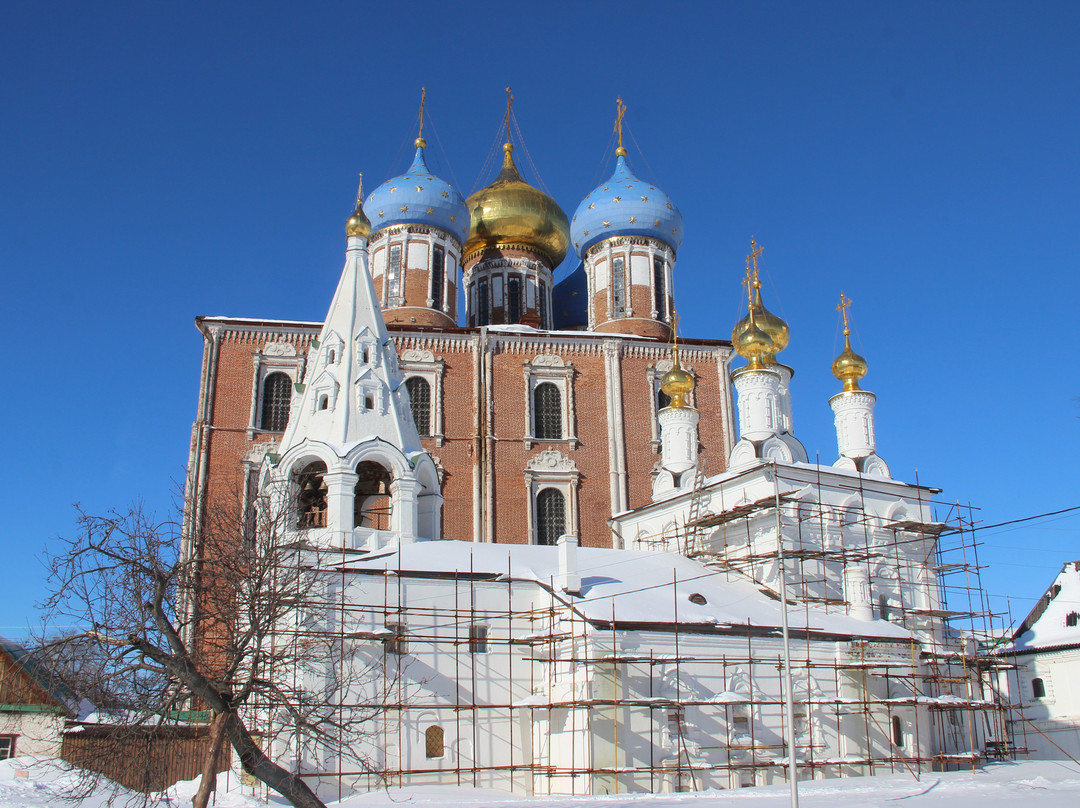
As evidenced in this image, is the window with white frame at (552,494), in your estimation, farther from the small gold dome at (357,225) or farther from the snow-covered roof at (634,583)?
the small gold dome at (357,225)

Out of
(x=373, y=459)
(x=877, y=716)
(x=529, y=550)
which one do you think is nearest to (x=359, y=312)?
(x=373, y=459)

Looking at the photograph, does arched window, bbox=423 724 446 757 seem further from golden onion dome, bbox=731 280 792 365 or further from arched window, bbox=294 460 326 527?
golden onion dome, bbox=731 280 792 365

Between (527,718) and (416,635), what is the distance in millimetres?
2380

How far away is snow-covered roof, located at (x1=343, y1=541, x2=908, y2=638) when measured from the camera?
61.0 feet

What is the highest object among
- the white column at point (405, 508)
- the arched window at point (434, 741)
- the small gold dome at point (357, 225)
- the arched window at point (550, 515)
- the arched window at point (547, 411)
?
the small gold dome at point (357, 225)

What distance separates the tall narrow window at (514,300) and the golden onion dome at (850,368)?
1082cm

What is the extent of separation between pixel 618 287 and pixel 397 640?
→ 17.4 metres

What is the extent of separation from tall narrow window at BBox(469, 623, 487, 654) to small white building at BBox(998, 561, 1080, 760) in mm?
15951

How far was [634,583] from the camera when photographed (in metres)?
20.0

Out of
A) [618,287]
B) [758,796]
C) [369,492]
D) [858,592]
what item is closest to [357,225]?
[369,492]

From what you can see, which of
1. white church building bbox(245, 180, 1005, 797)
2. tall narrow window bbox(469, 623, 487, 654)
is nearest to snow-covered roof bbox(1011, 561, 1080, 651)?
white church building bbox(245, 180, 1005, 797)

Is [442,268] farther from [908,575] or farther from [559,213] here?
[908,575]

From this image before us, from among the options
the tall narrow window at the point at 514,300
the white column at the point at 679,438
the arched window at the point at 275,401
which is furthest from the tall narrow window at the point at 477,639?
the tall narrow window at the point at 514,300

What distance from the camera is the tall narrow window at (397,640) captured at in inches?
685
